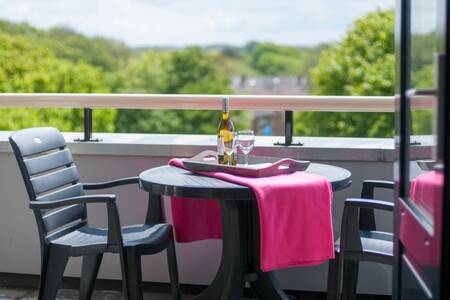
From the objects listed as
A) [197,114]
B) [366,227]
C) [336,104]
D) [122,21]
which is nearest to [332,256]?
[366,227]

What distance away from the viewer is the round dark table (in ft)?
9.95

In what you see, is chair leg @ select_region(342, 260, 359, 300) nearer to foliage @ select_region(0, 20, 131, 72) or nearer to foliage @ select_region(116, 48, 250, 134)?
foliage @ select_region(116, 48, 250, 134)

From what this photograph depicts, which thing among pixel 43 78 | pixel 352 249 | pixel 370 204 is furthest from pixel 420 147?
pixel 43 78

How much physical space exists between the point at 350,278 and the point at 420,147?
58.6 inches

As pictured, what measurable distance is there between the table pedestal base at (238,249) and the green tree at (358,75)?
30.9 meters

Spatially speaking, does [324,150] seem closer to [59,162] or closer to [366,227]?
[366,227]

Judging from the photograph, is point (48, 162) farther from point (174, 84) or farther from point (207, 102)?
point (174, 84)

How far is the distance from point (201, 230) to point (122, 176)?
26.8 inches

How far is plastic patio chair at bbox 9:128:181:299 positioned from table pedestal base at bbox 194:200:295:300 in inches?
11.4

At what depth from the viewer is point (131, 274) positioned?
3.11m

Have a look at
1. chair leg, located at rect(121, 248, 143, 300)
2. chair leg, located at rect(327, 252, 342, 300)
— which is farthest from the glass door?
chair leg, located at rect(121, 248, 143, 300)

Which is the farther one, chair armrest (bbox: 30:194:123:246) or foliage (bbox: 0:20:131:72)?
foliage (bbox: 0:20:131:72)

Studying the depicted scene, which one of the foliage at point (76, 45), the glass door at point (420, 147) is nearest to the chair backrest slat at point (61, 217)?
the glass door at point (420, 147)

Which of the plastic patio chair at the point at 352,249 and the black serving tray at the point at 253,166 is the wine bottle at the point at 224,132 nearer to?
the black serving tray at the point at 253,166
